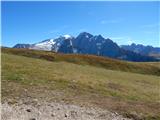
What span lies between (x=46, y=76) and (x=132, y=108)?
1115cm

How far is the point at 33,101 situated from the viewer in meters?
20.6

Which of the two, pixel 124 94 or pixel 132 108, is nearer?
pixel 132 108

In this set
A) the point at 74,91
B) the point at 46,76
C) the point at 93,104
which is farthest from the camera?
the point at 46,76

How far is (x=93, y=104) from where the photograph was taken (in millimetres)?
21953

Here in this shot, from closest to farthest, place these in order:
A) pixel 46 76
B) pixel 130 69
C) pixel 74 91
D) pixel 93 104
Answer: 1. pixel 93 104
2. pixel 74 91
3. pixel 46 76
4. pixel 130 69

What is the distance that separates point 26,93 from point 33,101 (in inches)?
73.8

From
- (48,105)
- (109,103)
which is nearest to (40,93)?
(48,105)

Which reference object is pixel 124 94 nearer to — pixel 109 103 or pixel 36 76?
pixel 109 103

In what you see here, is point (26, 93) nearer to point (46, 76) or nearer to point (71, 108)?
point (71, 108)

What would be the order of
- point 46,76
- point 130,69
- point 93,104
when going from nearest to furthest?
point 93,104, point 46,76, point 130,69

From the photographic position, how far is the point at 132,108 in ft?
73.5

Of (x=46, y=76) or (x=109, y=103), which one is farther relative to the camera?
(x=46, y=76)

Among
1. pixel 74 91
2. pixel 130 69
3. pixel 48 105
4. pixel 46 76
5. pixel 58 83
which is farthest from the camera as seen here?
pixel 130 69

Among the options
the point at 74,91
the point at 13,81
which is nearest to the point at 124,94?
the point at 74,91
